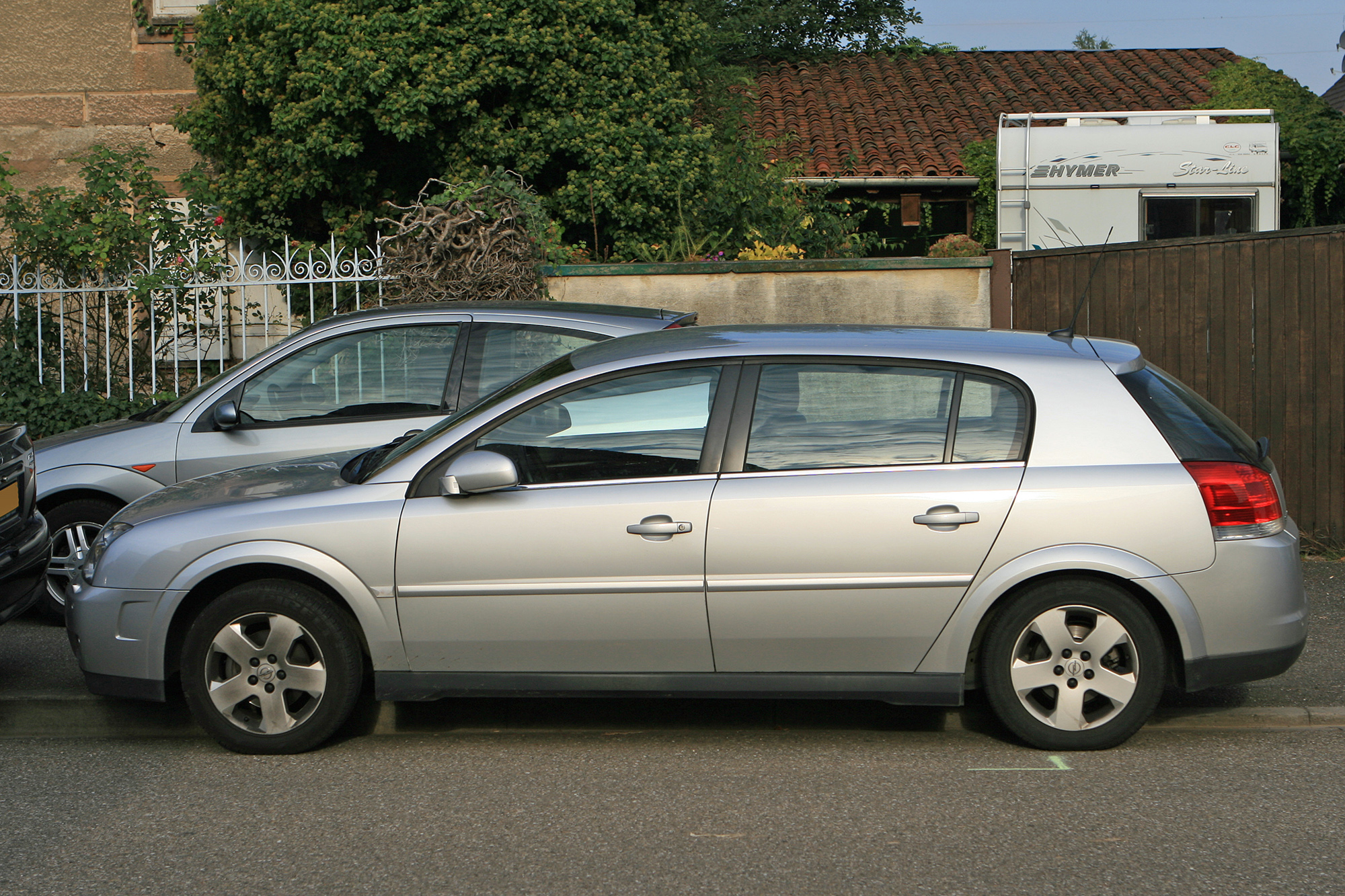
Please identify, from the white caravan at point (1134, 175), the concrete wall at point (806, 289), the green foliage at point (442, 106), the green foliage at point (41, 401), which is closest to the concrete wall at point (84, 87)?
the green foliage at point (442, 106)

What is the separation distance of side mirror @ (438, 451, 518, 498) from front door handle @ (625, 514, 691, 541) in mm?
463

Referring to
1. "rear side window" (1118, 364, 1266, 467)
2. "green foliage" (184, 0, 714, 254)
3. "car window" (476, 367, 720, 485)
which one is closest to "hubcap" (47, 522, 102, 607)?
"car window" (476, 367, 720, 485)

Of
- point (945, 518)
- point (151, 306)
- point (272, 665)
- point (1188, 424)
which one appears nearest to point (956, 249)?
point (151, 306)

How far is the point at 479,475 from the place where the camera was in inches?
175

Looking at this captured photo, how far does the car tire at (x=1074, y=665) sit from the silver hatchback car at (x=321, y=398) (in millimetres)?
2739

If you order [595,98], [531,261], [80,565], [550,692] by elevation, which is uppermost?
[595,98]

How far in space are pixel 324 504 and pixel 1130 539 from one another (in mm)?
2888

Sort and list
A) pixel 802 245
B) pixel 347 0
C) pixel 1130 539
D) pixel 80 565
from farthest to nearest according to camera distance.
A: 1. pixel 802 245
2. pixel 347 0
3. pixel 80 565
4. pixel 1130 539

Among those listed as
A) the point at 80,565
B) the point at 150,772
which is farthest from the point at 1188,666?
the point at 80,565

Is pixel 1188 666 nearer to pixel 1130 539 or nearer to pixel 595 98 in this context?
pixel 1130 539

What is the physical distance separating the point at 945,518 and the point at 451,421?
1881 millimetres

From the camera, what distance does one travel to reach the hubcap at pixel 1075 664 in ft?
14.7

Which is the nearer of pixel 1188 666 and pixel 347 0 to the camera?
pixel 1188 666

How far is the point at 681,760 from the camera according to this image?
15.3 feet
